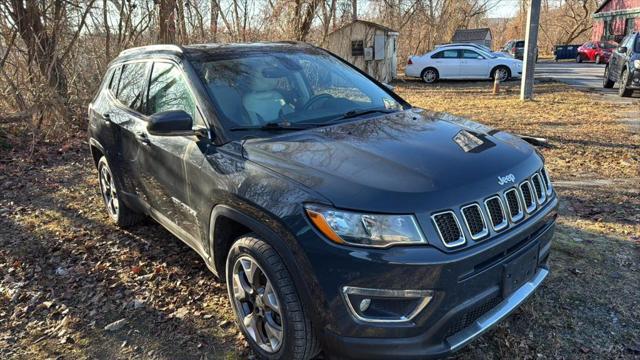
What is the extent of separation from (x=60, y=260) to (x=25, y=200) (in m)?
2.31

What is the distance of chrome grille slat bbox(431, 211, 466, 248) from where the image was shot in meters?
2.15

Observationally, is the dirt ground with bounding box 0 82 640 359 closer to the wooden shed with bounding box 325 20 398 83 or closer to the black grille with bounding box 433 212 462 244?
the black grille with bounding box 433 212 462 244

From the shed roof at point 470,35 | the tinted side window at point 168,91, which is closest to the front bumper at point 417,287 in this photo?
the tinted side window at point 168,91

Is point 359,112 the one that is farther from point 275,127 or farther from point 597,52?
point 597,52

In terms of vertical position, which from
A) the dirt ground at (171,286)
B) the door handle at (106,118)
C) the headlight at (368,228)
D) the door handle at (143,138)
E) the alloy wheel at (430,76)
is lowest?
the dirt ground at (171,286)

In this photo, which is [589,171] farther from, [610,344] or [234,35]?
[234,35]

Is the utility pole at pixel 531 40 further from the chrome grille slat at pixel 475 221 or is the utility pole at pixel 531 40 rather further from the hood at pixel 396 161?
the chrome grille slat at pixel 475 221

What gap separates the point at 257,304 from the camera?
2.73 metres

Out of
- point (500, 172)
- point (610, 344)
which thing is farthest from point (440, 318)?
point (610, 344)

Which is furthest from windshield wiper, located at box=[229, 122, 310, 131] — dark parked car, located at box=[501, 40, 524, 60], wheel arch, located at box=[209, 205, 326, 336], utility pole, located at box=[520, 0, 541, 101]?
dark parked car, located at box=[501, 40, 524, 60]

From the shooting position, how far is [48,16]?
9383mm

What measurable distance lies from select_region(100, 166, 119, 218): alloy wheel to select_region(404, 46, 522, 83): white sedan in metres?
17.3

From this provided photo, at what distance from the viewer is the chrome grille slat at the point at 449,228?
2152mm

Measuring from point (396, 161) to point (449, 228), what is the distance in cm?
49
